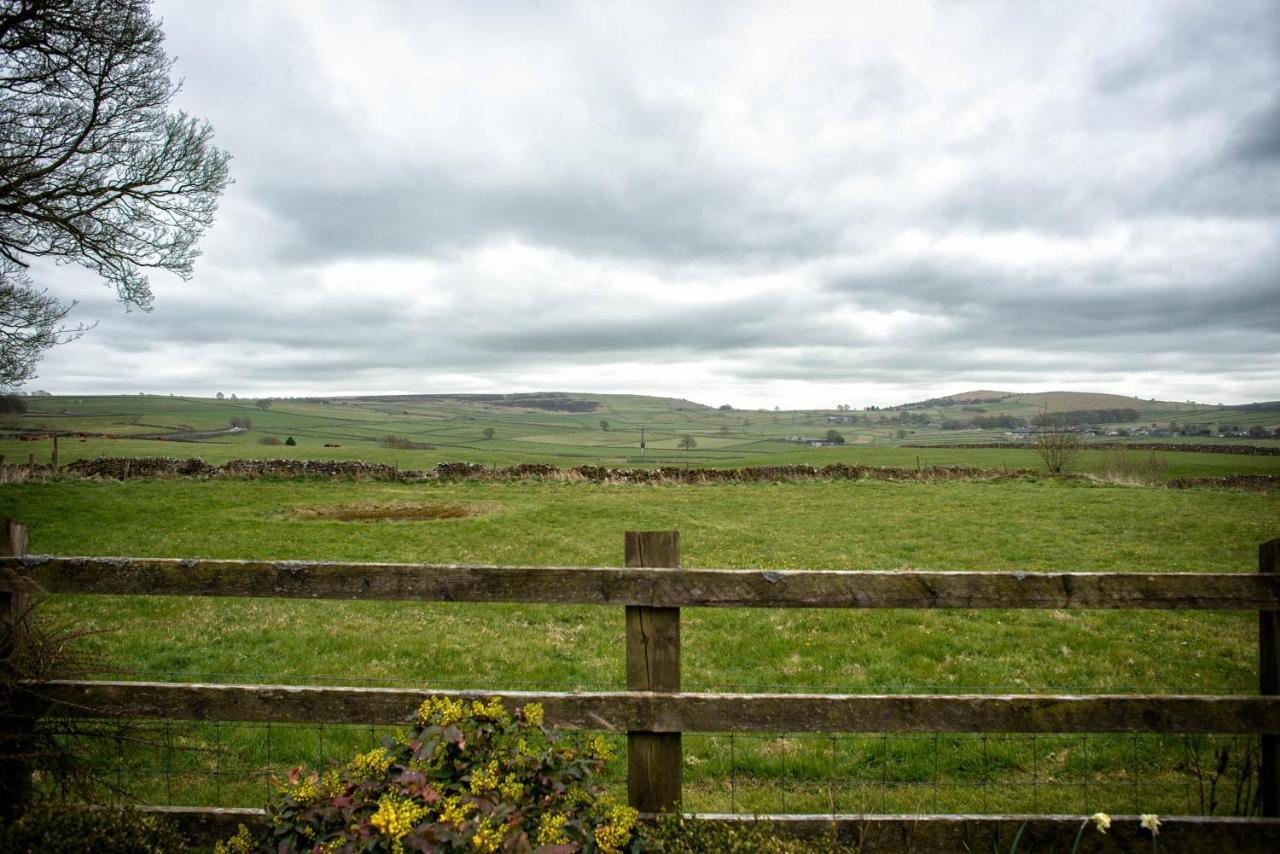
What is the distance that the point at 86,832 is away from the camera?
338 cm

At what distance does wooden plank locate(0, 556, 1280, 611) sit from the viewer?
4020 millimetres

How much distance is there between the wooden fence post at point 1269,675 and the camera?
13.5 feet

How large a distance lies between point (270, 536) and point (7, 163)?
1034 centimetres

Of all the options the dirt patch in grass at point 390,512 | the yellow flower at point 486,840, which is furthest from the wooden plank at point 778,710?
the dirt patch in grass at point 390,512

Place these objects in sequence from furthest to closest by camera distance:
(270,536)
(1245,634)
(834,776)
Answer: (270,536) → (1245,634) → (834,776)

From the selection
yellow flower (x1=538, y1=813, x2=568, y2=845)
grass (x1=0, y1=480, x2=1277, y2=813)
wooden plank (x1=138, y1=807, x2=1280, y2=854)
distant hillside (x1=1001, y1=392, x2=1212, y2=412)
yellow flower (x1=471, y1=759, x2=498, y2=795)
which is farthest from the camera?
distant hillside (x1=1001, y1=392, x2=1212, y2=412)

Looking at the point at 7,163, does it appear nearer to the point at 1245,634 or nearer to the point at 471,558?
the point at 471,558

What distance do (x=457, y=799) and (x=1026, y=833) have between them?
3393mm

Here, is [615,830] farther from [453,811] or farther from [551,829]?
[453,811]

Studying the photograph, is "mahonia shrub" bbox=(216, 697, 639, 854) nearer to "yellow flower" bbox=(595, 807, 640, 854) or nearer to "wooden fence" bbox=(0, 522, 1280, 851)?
"yellow flower" bbox=(595, 807, 640, 854)

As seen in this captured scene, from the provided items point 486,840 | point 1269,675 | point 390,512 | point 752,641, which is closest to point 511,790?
point 486,840

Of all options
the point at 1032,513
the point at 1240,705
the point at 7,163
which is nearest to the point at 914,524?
the point at 1032,513

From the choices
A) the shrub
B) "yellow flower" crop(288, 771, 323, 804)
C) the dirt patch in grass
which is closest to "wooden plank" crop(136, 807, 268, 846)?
the shrub

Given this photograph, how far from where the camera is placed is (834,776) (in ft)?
18.9
